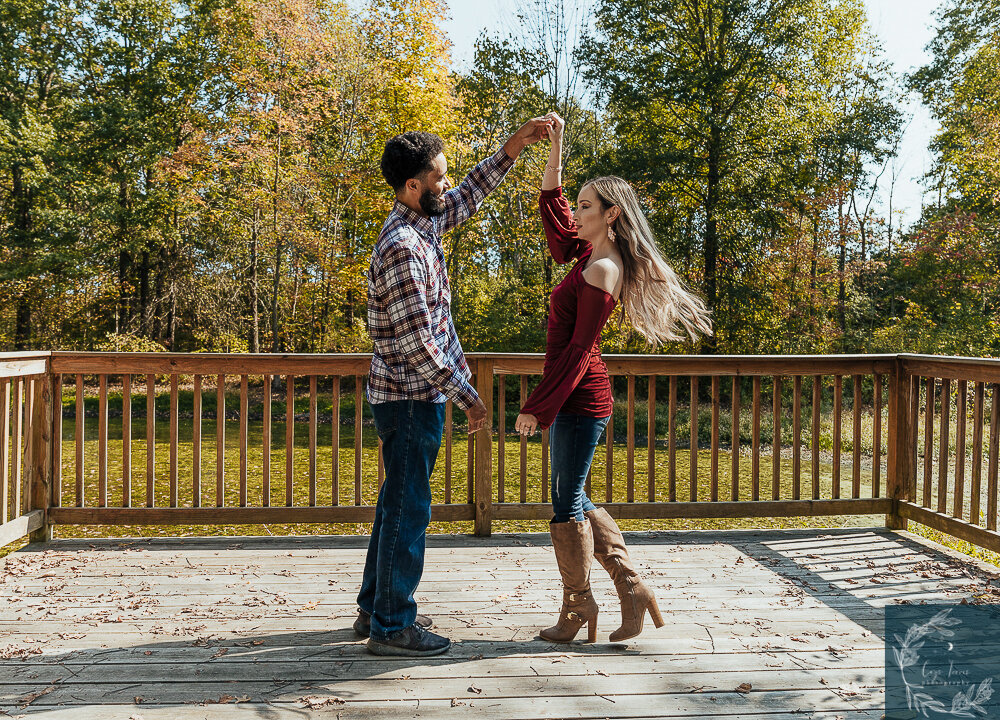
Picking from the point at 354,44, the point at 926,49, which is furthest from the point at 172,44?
the point at 926,49

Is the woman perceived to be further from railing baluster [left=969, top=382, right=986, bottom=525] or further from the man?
railing baluster [left=969, top=382, right=986, bottom=525]

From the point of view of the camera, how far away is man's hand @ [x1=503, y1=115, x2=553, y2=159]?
2787 mm

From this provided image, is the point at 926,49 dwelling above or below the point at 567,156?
above

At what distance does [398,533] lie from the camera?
8.87 feet

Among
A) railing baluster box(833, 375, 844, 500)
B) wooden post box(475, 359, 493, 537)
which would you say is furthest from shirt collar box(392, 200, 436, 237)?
railing baluster box(833, 375, 844, 500)

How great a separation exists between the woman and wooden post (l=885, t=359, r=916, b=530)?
2514 millimetres

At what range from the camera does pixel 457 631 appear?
3.00 meters

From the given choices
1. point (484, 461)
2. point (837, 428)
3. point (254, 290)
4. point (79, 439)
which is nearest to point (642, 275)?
point (484, 461)

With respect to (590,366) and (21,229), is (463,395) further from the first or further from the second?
(21,229)

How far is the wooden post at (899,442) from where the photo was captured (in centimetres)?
468

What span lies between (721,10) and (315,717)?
15835 mm

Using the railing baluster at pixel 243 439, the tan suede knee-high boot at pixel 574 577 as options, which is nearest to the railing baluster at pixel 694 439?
the tan suede knee-high boot at pixel 574 577

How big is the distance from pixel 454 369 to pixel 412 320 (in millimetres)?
224

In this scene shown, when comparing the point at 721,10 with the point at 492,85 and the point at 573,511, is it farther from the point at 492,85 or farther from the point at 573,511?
the point at 573,511
